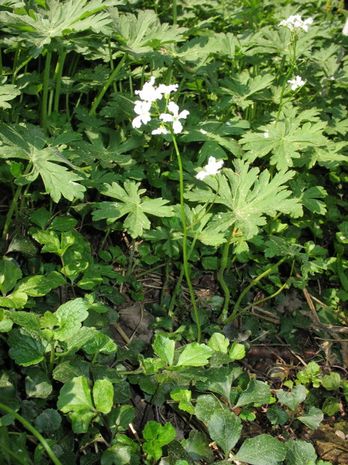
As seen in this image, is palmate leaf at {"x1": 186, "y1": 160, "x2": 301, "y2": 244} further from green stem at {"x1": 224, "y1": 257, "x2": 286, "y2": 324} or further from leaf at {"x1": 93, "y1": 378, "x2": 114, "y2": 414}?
leaf at {"x1": 93, "y1": 378, "x2": 114, "y2": 414}

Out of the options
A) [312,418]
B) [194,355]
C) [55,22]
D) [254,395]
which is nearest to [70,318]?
[194,355]


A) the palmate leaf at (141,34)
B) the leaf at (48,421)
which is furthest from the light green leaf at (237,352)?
the palmate leaf at (141,34)

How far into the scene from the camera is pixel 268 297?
2258 mm

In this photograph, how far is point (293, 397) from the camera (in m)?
1.90

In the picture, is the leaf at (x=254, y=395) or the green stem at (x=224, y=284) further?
the green stem at (x=224, y=284)

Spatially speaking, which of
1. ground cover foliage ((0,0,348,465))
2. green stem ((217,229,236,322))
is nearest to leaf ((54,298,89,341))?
ground cover foliage ((0,0,348,465))

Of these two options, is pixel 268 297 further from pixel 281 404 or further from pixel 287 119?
pixel 287 119

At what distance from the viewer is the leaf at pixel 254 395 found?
1766 mm

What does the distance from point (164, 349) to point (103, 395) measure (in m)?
0.32

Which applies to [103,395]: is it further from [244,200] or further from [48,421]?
[244,200]

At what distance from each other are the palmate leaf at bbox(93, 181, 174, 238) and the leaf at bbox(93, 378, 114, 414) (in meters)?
0.65

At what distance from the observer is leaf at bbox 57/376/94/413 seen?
145 cm

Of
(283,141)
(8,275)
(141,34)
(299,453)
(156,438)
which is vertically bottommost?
(299,453)

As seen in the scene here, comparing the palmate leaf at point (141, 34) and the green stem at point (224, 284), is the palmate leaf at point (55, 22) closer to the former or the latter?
the palmate leaf at point (141, 34)
